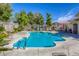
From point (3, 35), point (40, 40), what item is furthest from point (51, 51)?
point (3, 35)

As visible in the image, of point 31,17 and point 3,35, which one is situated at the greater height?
point 31,17

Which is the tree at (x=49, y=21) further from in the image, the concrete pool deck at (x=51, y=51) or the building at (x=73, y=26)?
the concrete pool deck at (x=51, y=51)

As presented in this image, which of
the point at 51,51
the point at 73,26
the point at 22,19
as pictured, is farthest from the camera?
the point at 73,26

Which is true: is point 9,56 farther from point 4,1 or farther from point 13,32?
point 4,1

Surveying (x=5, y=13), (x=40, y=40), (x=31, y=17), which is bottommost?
(x=40, y=40)

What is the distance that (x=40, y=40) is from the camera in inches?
303

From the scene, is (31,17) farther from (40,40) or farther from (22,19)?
(40,40)

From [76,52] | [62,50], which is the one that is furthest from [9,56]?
[76,52]

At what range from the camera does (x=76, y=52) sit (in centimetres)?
738

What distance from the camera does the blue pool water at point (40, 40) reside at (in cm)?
762

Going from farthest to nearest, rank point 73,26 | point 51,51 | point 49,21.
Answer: point 73,26
point 49,21
point 51,51

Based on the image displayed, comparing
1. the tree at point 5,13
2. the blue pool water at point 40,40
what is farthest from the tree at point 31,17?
the tree at point 5,13

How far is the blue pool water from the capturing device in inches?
300

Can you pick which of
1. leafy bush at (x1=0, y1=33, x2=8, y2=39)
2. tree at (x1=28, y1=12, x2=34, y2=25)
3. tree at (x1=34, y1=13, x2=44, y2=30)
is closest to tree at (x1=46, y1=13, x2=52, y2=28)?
tree at (x1=34, y1=13, x2=44, y2=30)
